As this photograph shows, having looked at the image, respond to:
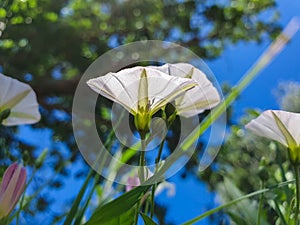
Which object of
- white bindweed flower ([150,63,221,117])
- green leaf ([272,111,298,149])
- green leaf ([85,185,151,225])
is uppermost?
white bindweed flower ([150,63,221,117])

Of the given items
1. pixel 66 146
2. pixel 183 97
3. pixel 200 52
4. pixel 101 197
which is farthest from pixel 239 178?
pixel 183 97

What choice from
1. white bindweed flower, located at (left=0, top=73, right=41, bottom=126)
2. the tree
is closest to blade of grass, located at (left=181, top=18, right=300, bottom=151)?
white bindweed flower, located at (left=0, top=73, right=41, bottom=126)

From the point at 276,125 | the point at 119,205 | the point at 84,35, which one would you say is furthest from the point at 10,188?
the point at 84,35

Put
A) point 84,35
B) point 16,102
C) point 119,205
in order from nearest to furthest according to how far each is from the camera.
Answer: point 119,205 < point 16,102 < point 84,35

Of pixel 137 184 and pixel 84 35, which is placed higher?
pixel 84 35

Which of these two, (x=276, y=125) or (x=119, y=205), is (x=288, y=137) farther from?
(x=119, y=205)

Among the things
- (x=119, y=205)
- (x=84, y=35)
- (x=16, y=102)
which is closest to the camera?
(x=119, y=205)

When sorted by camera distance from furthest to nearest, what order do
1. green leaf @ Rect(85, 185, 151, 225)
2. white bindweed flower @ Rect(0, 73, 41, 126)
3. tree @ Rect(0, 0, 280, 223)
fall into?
tree @ Rect(0, 0, 280, 223) → white bindweed flower @ Rect(0, 73, 41, 126) → green leaf @ Rect(85, 185, 151, 225)

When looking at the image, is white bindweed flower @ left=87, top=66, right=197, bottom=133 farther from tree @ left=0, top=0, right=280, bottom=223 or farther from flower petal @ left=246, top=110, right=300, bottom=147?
tree @ left=0, top=0, right=280, bottom=223

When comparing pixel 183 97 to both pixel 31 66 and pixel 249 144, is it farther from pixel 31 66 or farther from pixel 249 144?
pixel 249 144
